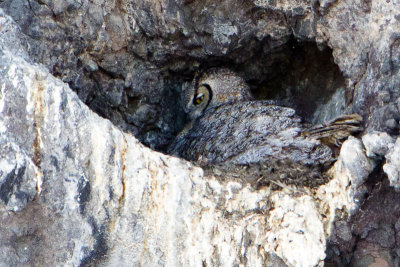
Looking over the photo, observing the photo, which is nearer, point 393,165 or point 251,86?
point 393,165

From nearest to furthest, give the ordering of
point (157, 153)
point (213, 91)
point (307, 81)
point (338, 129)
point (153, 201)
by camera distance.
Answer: point (153, 201) < point (157, 153) < point (338, 129) < point (307, 81) < point (213, 91)

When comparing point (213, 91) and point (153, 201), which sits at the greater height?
point (213, 91)

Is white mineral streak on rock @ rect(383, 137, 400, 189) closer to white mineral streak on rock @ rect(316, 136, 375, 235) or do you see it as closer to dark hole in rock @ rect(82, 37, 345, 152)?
white mineral streak on rock @ rect(316, 136, 375, 235)

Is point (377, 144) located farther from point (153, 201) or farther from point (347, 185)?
point (153, 201)

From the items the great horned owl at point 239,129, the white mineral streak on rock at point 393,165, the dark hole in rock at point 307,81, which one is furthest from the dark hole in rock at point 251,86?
the white mineral streak on rock at point 393,165

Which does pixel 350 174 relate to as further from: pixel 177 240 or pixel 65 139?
pixel 65 139

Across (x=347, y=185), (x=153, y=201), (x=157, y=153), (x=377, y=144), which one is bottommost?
(x=153, y=201)

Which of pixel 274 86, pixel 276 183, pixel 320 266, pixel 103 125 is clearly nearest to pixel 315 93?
pixel 274 86

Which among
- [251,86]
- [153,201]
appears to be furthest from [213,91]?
[153,201]

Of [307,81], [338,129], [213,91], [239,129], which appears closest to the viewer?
[338,129]
